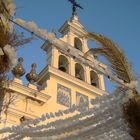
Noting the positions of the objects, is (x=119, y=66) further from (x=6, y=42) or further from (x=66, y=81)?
(x=66, y=81)

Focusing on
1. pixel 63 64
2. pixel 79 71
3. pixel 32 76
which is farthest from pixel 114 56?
pixel 79 71

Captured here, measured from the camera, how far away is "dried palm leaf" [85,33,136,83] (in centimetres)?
430

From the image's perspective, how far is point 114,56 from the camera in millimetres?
4363

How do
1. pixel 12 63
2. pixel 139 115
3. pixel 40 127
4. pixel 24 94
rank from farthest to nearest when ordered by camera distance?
pixel 24 94
pixel 40 127
pixel 139 115
pixel 12 63

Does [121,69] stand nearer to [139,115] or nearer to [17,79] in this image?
[139,115]

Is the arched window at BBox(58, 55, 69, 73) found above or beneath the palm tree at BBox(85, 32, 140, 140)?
above

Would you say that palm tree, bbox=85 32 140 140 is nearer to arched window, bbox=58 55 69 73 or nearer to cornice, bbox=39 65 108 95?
cornice, bbox=39 65 108 95

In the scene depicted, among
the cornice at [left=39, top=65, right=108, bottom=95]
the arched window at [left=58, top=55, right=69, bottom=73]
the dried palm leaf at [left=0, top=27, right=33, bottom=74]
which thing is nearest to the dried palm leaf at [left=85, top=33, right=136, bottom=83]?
the dried palm leaf at [left=0, top=27, right=33, bottom=74]

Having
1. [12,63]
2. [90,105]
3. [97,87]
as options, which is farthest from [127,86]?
[97,87]

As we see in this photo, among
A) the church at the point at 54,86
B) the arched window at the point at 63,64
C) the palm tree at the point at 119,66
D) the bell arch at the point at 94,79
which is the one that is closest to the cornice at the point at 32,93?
the church at the point at 54,86

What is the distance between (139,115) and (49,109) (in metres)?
6.72

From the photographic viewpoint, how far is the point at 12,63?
10.5ft

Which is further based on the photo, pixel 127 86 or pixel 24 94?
pixel 24 94

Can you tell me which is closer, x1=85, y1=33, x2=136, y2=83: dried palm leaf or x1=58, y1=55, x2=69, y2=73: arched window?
x1=85, y1=33, x2=136, y2=83: dried palm leaf
